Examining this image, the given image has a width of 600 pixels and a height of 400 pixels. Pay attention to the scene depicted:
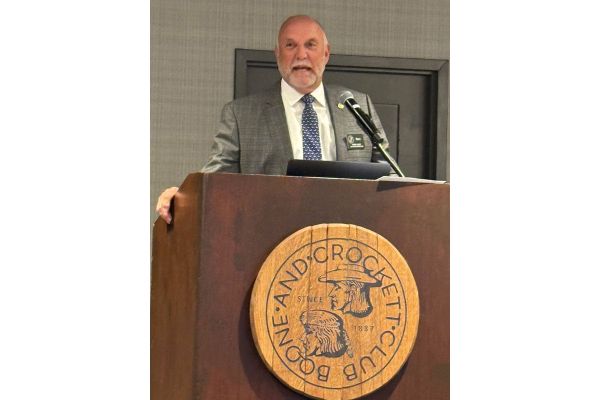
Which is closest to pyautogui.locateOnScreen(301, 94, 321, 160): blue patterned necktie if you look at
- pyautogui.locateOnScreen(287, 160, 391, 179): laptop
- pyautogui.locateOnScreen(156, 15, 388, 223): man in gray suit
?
pyautogui.locateOnScreen(156, 15, 388, 223): man in gray suit

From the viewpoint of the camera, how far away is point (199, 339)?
7.11 feet

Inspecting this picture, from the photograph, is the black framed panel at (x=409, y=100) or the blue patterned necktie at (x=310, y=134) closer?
the blue patterned necktie at (x=310, y=134)

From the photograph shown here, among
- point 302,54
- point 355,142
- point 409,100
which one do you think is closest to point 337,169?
point 355,142

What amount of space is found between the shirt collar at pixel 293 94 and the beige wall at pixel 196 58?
4.10 ft

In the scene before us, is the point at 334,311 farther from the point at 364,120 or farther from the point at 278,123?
the point at 278,123

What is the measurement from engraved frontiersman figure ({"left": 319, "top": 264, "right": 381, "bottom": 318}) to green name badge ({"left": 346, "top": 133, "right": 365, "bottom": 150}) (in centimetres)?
65

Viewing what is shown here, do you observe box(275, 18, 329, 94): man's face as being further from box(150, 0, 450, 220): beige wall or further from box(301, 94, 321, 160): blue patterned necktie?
box(150, 0, 450, 220): beige wall

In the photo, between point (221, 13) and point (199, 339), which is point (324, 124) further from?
point (221, 13)

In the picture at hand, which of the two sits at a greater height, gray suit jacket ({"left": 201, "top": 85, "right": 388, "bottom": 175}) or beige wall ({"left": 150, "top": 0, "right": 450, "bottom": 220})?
beige wall ({"left": 150, "top": 0, "right": 450, "bottom": 220})

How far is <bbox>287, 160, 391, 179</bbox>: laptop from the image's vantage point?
2.34 metres

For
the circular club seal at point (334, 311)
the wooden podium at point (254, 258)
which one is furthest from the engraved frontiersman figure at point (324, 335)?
the wooden podium at point (254, 258)

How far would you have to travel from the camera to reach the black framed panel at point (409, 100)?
4676 mm

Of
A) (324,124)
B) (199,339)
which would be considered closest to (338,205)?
(199,339)

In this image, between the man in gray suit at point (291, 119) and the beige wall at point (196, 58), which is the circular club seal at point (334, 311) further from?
the beige wall at point (196, 58)
